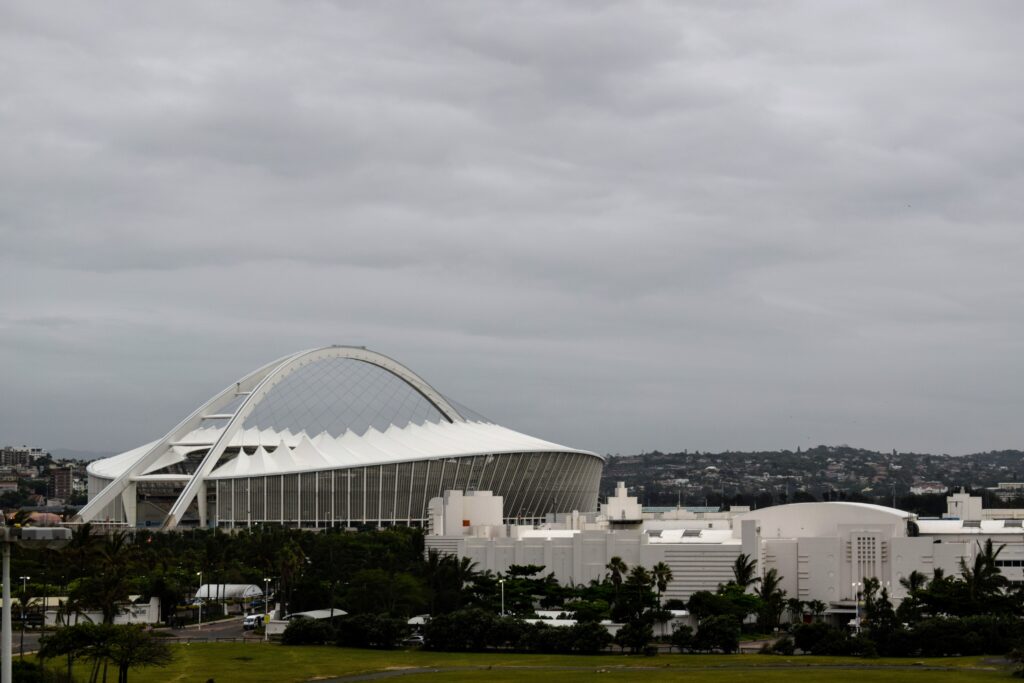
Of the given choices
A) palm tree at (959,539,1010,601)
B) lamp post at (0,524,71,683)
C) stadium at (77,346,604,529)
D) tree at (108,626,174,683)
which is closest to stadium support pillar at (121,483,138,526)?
stadium at (77,346,604,529)

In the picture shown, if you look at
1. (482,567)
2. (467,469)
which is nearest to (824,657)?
(482,567)

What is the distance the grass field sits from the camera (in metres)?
69.7

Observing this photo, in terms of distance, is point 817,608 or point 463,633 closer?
point 463,633

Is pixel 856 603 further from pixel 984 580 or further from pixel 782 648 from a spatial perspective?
pixel 782 648

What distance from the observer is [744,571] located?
102312 mm

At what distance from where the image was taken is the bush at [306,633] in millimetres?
88750

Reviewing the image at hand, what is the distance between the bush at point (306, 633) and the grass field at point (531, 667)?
8.91 ft

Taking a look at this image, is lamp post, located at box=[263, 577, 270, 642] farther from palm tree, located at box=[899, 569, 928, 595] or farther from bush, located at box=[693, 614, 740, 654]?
palm tree, located at box=[899, 569, 928, 595]

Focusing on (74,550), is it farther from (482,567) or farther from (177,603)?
(482,567)

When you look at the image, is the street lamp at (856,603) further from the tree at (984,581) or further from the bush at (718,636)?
the bush at (718,636)

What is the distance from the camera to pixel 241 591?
390 feet

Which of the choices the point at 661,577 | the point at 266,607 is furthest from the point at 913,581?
the point at 266,607

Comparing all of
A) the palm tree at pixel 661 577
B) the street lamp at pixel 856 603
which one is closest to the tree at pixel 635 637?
the palm tree at pixel 661 577

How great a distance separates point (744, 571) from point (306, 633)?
30.9m
